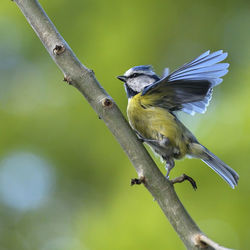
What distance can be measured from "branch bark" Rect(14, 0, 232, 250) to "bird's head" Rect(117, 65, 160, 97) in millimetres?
780

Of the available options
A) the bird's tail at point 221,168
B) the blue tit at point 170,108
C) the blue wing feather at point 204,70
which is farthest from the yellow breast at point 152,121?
the blue wing feather at point 204,70

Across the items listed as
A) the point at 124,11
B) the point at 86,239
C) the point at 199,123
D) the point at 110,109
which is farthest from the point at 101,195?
the point at 110,109

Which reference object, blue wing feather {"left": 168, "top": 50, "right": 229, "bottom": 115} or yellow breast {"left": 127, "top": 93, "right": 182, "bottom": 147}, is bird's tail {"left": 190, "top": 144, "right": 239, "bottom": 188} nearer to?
yellow breast {"left": 127, "top": 93, "right": 182, "bottom": 147}

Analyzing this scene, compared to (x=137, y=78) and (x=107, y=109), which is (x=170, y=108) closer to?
(x=137, y=78)

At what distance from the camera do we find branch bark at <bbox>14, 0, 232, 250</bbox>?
0.95m

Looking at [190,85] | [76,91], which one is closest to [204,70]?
[190,85]

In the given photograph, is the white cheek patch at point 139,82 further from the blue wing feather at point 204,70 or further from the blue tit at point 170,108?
the blue wing feather at point 204,70

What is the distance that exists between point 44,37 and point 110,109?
225mm

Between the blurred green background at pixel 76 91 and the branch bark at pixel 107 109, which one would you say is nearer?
the branch bark at pixel 107 109

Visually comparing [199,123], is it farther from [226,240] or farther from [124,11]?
[124,11]

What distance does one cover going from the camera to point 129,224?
2.59 metres

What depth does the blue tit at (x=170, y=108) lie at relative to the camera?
1.31m

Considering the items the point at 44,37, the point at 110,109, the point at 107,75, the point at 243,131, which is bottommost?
the point at 110,109

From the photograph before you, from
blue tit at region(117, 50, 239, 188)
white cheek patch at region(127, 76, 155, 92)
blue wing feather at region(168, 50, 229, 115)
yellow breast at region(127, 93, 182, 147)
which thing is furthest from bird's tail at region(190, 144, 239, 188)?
blue wing feather at region(168, 50, 229, 115)
